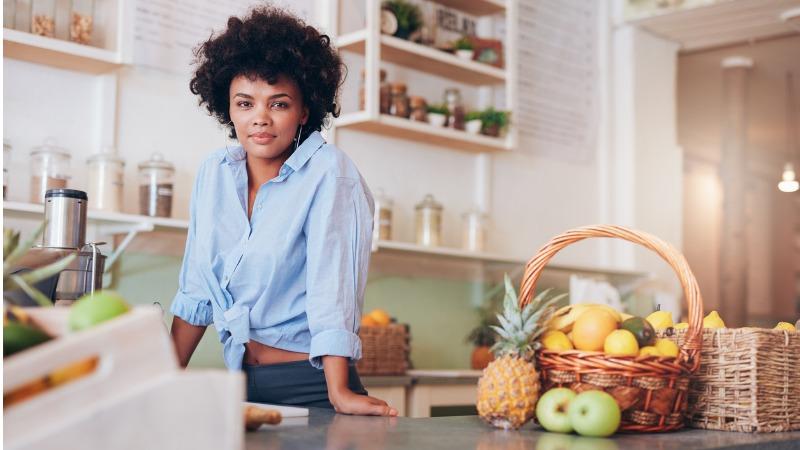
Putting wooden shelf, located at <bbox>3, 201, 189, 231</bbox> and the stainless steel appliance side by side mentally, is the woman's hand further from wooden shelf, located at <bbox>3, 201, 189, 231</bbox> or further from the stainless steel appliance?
wooden shelf, located at <bbox>3, 201, 189, 231</bbox>

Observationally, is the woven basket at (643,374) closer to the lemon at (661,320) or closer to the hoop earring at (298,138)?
the lemon at (661,320)

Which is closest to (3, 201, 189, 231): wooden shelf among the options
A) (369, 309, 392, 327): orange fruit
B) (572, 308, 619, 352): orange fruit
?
(369, 309, 392, 327): orange fruit

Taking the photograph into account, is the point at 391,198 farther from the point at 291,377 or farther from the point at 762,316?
the point at 762,316

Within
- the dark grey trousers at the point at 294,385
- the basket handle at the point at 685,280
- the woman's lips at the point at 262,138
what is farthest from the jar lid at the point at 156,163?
the basket handle at the point at 685,280

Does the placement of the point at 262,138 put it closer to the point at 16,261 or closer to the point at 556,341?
the point at 556,341

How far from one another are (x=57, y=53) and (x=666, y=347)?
6.52ft

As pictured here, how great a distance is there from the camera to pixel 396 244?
134 inches

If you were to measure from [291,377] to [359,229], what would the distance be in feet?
0.98

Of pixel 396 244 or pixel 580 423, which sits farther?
pixel 396 244

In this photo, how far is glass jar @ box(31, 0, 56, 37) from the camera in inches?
104

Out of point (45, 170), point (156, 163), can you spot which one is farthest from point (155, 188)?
point (45, 170)

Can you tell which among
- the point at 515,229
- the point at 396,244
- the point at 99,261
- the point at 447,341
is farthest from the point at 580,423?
the point at 515,229

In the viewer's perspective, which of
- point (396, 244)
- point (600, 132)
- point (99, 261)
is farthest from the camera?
point (600, 132)

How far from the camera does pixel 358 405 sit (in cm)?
151
